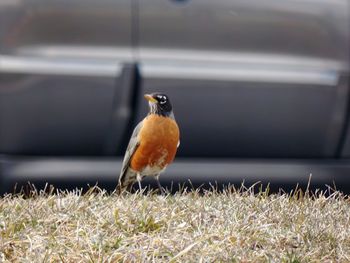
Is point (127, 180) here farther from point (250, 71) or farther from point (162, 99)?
point (250, 71)

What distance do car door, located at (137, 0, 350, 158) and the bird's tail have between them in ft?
1.17

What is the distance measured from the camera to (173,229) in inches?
199

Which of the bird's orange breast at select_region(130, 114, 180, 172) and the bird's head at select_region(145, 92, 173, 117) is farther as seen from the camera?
the bird's orange breast at select_region(130, 114, 180, 172)

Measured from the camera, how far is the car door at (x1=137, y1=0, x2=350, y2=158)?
6.33m

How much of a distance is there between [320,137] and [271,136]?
11.0 inches

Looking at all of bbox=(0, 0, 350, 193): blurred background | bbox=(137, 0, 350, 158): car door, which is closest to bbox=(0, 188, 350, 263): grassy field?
bbox=(0, 0, 350, 193): blurred background

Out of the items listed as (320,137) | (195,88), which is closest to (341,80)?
(320,137)

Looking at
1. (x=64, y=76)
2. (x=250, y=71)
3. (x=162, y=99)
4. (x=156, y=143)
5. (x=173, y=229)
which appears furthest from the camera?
(x=250, y=71)

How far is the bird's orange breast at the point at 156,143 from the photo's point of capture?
6.06 meters

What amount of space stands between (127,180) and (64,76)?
0.64m

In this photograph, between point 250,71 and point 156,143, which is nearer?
point 156,143

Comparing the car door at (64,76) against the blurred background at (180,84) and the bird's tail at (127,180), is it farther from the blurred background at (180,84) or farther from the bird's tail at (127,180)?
the bird's tail at (127,180)

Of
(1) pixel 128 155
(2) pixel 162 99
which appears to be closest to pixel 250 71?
(2) pixel 162 99

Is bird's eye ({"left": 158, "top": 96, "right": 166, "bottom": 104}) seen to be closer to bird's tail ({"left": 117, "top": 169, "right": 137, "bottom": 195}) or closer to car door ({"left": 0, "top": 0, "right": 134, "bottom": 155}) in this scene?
car door ({"left": 0, "top": 0, "right": 134, "bottom": 155})
